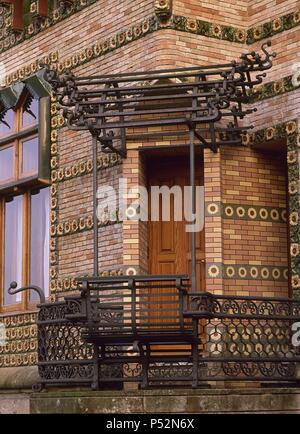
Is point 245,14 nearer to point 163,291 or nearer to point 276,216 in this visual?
point 276,216

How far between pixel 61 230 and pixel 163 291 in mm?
1866

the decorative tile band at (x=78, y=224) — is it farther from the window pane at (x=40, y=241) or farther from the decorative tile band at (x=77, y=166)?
the window pane at (x=40, y=241)

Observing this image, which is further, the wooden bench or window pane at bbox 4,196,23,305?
window pane at bbox 4,196,23,305

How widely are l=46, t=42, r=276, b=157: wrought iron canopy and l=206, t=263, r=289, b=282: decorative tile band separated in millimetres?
1295

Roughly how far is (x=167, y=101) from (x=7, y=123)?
141 inches

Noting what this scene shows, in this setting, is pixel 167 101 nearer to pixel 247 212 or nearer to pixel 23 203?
pixel 247 212

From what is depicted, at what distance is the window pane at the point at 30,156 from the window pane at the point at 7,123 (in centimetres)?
42

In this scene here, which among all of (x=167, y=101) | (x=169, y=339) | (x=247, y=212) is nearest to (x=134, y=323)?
(x=169, y=339)

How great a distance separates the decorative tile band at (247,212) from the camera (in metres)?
12.6

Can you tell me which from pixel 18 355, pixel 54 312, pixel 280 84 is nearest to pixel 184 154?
pixel 280 84

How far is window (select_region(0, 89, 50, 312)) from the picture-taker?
48.5ft

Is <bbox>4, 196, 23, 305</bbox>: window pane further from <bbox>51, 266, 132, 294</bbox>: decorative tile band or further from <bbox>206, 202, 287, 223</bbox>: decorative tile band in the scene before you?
<bbox>206, 202, 287, 223</bbox>: decorative tile band

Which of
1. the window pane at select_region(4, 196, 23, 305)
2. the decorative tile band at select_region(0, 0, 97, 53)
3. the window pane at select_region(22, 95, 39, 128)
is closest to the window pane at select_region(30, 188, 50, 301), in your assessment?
the window pane at select_region(4, 196, 23, 305)

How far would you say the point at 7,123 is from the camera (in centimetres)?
1560
